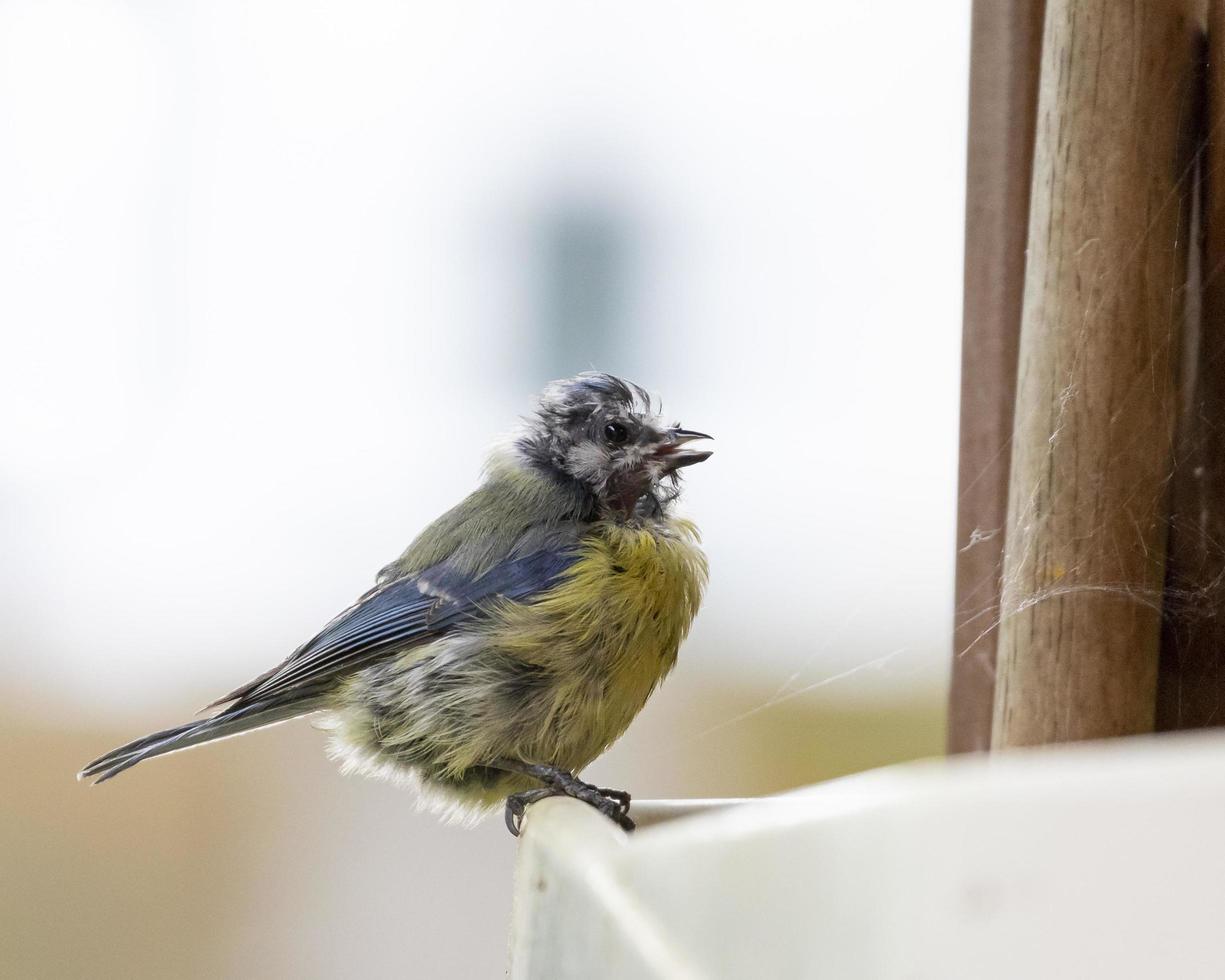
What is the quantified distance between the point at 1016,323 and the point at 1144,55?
13cm

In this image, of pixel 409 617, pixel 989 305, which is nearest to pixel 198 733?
pixel 409 617

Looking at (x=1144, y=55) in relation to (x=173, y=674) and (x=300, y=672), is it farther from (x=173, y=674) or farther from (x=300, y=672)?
(x=173, y=674)

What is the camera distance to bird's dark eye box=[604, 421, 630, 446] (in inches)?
38.0

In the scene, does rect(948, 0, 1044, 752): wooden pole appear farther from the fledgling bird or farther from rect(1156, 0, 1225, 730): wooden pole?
the fledgling bird

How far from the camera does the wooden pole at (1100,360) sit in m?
0.56

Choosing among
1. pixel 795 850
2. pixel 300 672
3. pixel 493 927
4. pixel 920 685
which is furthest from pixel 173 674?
pixel 795 850

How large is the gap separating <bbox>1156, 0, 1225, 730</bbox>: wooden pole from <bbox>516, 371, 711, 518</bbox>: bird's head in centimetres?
40

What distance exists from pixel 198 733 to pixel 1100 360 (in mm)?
648

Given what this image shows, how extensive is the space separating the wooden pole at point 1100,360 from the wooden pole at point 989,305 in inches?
0.9

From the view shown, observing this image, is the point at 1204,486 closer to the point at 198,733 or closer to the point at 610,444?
the point at 610,444

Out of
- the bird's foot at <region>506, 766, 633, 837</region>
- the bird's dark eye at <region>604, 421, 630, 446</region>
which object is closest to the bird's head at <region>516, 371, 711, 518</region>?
the bird's dark eye at <region>604, 421, 630, 446</region>

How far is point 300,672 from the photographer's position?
0.91 m

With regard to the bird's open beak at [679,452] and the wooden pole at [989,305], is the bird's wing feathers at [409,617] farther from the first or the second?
the wooden pole at [989,305]

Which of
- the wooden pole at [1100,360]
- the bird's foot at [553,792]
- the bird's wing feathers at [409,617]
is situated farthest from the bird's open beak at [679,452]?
the wooden pole at [1100,360]
